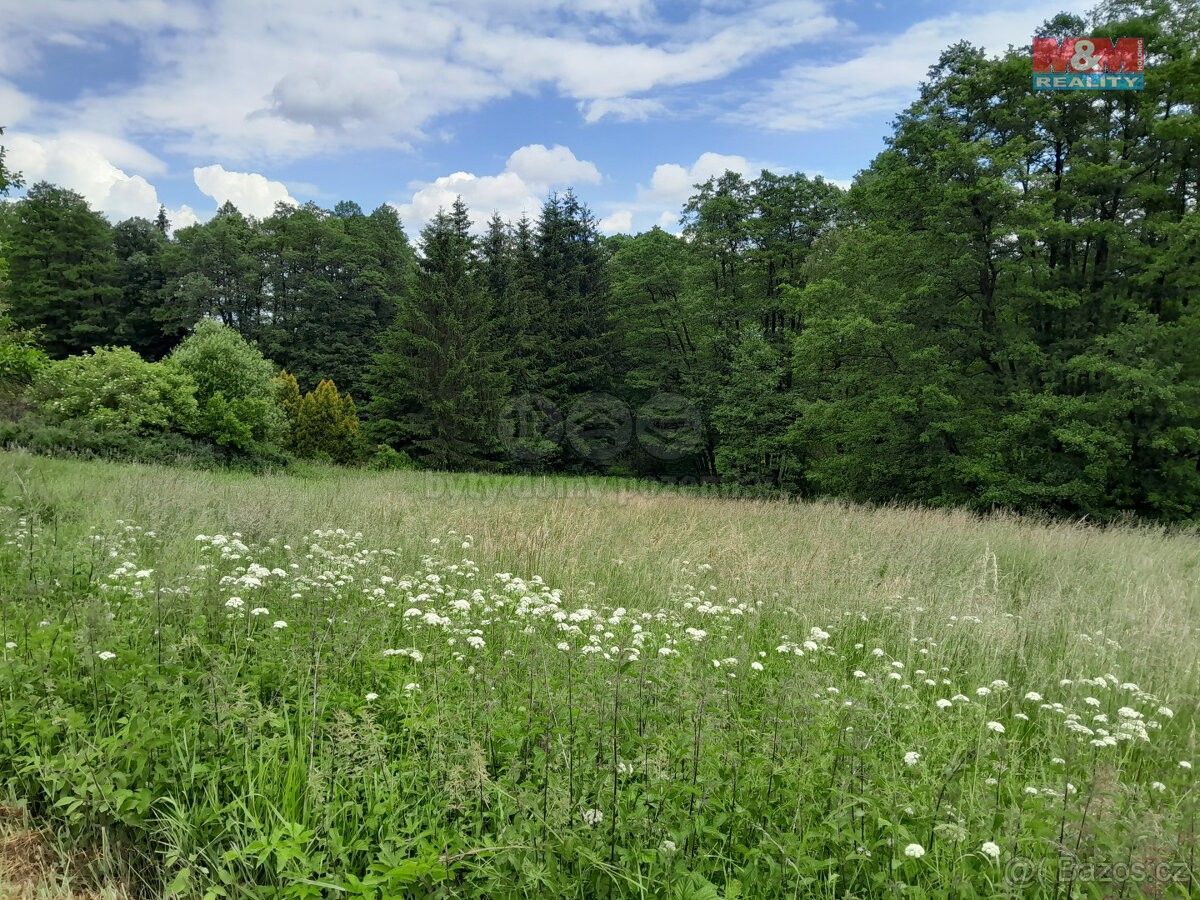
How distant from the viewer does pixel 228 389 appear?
2202 cm

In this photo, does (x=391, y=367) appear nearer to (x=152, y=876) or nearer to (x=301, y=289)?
(x=301, y=289)

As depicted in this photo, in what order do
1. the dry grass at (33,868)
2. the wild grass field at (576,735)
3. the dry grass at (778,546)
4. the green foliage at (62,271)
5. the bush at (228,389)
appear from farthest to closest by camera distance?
the green foliage at (62,271) → the bush at (228,389) → the dry grass at (778,546) → the dry grass at (33,868) → the wild grass field at (576,735)

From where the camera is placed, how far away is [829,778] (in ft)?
8.90

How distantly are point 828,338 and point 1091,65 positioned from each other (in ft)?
29.0

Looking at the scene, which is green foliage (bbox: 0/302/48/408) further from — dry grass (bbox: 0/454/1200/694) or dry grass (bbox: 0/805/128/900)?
dry grass (bbox: 0/805/128/900)

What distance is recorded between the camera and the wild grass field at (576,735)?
232cm

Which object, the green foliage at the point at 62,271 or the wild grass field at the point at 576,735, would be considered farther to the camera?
the green foliage at the point at 62,271

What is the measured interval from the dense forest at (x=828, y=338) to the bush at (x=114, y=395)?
0.32ft

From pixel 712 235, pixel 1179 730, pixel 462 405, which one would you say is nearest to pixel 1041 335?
pixel 712 235

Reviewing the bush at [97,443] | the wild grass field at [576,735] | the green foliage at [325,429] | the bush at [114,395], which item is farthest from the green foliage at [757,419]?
the bush at [114,395]

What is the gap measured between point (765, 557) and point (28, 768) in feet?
19.6

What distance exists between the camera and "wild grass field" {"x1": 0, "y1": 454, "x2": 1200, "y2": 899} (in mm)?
2324

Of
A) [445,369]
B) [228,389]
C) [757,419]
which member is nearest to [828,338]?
[757,419]

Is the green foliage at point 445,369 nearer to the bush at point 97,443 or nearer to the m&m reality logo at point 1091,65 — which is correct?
the bush at point 97,443
